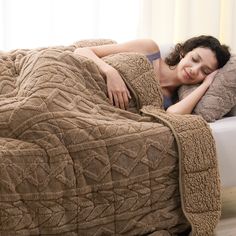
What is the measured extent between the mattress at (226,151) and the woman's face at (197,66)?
325 millimetres

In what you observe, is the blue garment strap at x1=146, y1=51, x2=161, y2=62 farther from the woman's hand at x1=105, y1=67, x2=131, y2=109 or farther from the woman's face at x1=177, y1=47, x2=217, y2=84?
the woman's hand at x1=105, y1=67, x2=131, y2=109

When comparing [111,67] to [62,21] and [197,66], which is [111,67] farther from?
[62,21]

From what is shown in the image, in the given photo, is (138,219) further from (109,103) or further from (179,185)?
(109,103)

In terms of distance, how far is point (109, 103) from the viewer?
2.06 metres

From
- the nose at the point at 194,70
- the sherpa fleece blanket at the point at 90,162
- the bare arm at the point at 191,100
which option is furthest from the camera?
the nose at the point at 194,70

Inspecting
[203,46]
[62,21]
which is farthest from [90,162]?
[62,21]

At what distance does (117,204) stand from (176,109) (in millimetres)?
601

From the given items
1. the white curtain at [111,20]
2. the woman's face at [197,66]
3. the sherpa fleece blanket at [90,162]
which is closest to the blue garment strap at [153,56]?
the woman's face at [197,66]

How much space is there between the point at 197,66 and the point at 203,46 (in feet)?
0.37

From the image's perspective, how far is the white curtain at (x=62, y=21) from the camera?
283 cm

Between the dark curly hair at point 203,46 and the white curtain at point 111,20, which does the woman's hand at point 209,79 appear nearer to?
the dark curly hair at point 203,46

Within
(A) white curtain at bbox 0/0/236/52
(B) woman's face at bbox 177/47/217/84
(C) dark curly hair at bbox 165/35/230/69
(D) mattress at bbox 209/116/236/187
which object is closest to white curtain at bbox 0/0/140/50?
(A) white curtain at bbox 0/0/236/52

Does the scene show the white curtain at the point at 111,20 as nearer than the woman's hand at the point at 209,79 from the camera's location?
No

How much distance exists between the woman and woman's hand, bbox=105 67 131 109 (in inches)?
5.9
